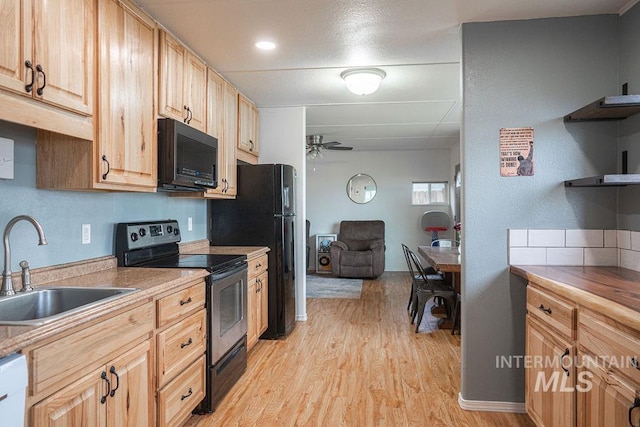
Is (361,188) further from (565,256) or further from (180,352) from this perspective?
(180,352)

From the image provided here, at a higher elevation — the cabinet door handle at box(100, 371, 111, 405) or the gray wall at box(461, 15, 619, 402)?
the gray wall at box(461, 15, 619, 402)

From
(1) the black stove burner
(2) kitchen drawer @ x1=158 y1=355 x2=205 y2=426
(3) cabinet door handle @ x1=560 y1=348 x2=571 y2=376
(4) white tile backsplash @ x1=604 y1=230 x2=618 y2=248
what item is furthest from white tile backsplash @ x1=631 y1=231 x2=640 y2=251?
(2) kitchen drawer @ x1=158 y1=355 x2=205 y2=426

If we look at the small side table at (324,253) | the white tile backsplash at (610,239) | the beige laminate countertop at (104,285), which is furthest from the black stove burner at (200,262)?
the small side table at (324,253)

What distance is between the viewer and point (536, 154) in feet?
7.68

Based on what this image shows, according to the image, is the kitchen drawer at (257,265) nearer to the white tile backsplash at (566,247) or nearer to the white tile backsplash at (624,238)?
the white tile backsplash at (566,247)

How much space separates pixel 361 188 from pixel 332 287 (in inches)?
91.6

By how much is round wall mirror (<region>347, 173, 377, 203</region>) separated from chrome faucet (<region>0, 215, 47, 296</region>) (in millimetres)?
6482

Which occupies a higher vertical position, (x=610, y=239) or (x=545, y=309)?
(x=610, y=239)

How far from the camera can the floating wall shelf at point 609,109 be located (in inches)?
74.5

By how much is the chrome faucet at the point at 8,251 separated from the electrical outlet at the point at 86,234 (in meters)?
0.53

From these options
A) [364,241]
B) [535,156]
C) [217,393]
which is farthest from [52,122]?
[364,241]

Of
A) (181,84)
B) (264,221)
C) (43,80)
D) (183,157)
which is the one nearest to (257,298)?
(264,221)

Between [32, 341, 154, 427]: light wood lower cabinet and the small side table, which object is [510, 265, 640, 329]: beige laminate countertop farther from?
the small side table

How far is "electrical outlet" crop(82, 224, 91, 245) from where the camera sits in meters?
2.12
